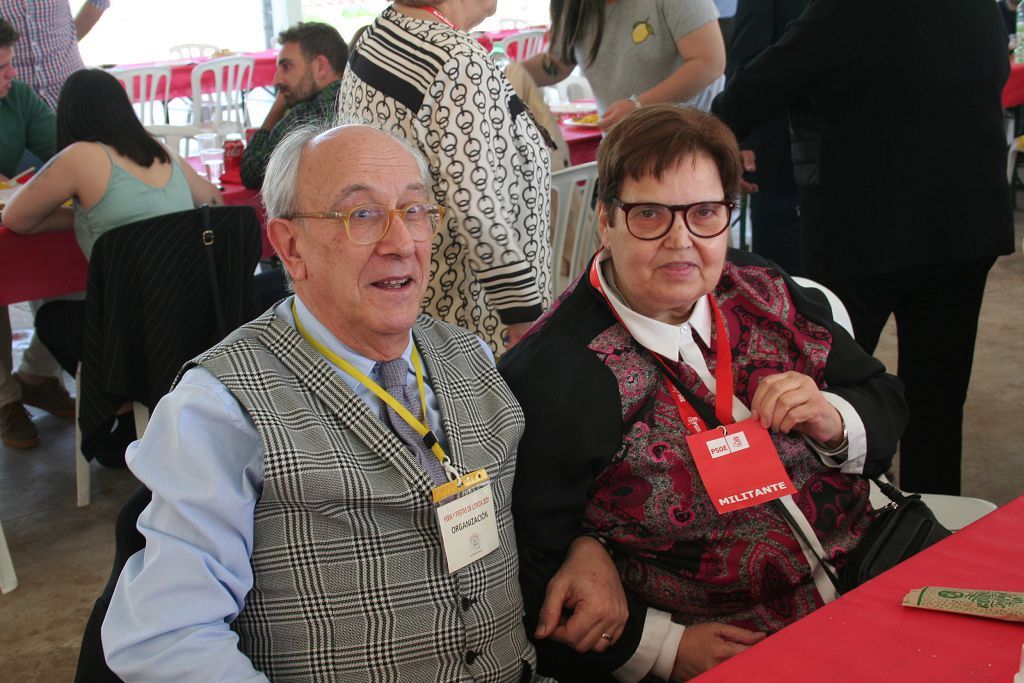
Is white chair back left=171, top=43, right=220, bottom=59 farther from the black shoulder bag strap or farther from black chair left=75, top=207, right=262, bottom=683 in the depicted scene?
the black shoulder bag strap

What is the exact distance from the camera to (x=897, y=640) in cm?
104

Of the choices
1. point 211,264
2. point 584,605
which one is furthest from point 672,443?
point 211,264

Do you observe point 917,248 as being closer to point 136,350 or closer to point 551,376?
point 551,376

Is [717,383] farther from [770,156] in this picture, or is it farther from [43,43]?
[43,43]

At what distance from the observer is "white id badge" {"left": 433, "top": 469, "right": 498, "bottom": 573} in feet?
4.12

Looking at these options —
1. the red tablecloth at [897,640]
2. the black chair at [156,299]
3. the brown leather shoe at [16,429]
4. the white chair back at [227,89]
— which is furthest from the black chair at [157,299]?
the white chair back at [227,89]

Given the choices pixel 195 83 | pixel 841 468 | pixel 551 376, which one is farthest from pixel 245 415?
pixel 195 83

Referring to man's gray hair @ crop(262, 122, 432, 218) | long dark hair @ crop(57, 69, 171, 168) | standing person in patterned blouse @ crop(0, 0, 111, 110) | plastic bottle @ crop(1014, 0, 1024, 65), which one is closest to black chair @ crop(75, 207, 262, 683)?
long dark hair @ crop(57, 69, 171, 168)

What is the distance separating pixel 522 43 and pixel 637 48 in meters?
5.81

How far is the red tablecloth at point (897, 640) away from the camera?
990mm

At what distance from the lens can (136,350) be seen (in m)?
2.80

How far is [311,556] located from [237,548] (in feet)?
0.31

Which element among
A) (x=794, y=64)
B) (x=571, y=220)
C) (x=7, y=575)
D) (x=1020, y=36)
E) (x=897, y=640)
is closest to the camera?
(x=897, y=640)

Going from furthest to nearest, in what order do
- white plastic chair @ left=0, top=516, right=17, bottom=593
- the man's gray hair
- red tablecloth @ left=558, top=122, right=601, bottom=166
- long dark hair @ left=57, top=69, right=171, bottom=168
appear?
red tablecloth @ left=558, top=122, right=601, bottom=166
long dark hair @ left=57, top=69, right=171, bottom=168
white plastic chair @ left=0, top=516, right=17, bottom=593
the man's gray hair
